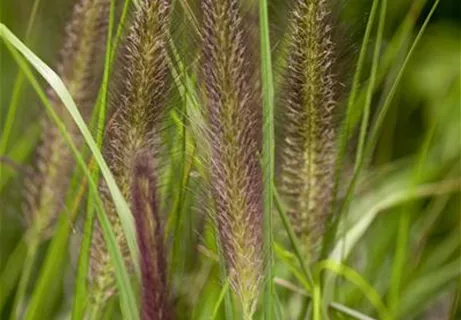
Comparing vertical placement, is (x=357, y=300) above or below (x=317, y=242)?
below

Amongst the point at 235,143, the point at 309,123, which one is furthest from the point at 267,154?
the point at 309,123

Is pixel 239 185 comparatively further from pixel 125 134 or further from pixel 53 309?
pixel 53 309

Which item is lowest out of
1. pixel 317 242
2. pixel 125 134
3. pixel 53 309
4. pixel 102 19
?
pixel 53 309

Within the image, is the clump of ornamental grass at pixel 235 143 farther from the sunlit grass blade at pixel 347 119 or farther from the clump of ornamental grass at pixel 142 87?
the sunlit grass blade at pixel 347 119

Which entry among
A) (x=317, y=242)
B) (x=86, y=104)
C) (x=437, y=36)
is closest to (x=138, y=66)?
(x=317, y=242)

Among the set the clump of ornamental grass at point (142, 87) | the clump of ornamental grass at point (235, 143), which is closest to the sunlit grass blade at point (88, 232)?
the clump of ornamental grass at point (142, 87)

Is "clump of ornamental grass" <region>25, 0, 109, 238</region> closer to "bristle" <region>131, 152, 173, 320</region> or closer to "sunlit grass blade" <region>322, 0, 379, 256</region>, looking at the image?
"sunlit grass blade" <region>322, 0, 379, 256</region>

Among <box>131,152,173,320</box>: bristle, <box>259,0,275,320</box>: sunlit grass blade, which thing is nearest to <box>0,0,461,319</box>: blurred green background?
<box>259,0,275,320</box>: sunlit grass blade
